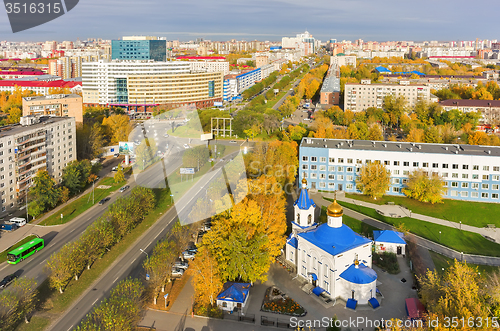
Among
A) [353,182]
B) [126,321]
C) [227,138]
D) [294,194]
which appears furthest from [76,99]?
[126,321]

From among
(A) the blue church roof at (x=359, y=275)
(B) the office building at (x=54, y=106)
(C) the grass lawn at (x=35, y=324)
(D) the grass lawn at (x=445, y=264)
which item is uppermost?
(B) the office building at (x=54, y=106)

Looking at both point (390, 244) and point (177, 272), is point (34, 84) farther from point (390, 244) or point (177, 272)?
point (390, 244)

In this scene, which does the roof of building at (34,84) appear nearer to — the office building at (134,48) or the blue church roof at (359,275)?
the office building at (134,48)

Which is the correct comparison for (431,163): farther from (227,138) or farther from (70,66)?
(70,66)

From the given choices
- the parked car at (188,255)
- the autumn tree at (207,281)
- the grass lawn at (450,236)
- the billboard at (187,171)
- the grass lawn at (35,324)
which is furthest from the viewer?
the billboard at (187,171)

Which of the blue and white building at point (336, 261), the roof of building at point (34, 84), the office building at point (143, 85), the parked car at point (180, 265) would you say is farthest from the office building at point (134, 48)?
the blue and white building at point (336, 261)

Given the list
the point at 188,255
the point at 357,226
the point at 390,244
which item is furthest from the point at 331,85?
the point at 188,255
